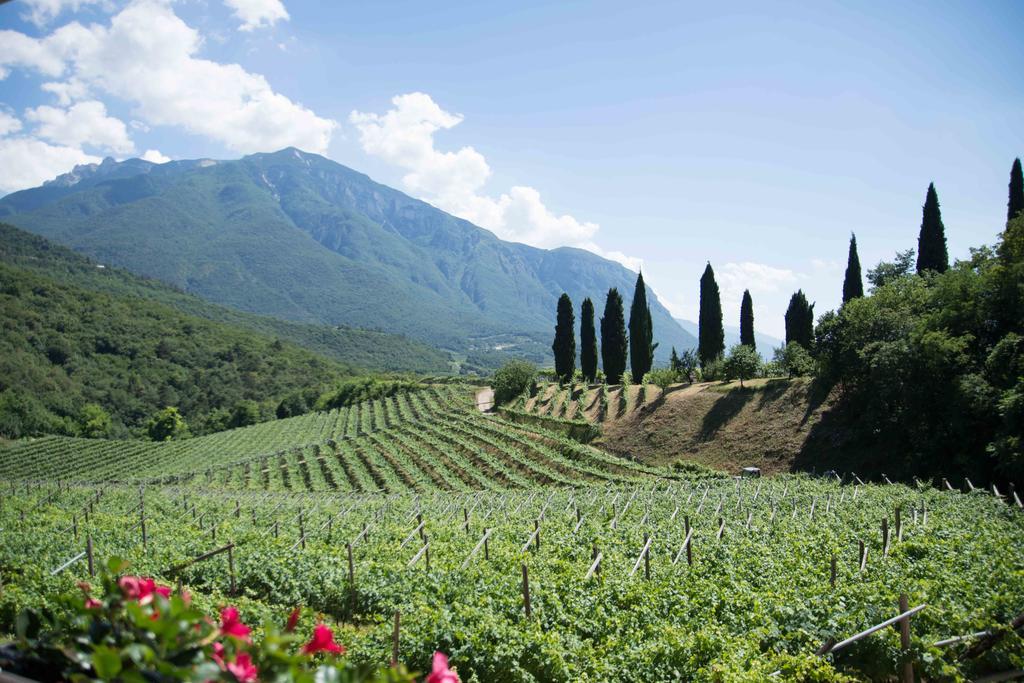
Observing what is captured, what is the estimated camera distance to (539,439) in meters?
39.8

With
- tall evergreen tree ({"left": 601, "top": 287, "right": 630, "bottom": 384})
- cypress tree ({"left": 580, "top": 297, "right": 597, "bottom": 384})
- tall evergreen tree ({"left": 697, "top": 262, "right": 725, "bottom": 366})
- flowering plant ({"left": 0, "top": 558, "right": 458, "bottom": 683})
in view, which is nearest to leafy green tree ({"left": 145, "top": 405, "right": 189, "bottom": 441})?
cypress tree ({"left": 580, "top": 297, "right": 597, "bottom": 384})

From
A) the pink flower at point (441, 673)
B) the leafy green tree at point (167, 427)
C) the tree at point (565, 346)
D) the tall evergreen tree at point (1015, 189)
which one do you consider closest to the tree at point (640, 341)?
the tree at point (565, 346)

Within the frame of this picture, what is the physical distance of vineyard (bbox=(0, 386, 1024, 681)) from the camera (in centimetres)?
666

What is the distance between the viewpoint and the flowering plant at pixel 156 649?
1.46 metres

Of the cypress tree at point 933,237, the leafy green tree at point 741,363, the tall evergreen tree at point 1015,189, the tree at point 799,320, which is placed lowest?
the leafy green tree at point 741,363

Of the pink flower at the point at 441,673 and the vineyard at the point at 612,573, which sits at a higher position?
the pink flower at the point at 441,673

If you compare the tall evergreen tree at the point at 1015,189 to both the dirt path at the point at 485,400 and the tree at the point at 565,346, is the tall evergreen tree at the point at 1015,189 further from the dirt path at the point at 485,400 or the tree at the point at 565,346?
the dirt path at the point at 485,400

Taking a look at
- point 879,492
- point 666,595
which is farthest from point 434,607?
point 879,492

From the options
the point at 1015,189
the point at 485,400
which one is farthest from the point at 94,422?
the point at 1015,189

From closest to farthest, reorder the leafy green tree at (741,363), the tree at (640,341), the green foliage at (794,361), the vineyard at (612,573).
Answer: the vineyard at (612,573), the green foliage at (794,361), the leafy green tree at (741,363), the tree at (640,341)

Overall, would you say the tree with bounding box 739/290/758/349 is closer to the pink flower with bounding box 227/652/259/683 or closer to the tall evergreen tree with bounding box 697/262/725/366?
the tall evergreen tree with bounding box 697/262/725/366

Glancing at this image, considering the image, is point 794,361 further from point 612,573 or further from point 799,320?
point 612,573

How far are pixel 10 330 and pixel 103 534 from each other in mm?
117976

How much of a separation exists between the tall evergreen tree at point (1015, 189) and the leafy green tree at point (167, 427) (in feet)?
365
